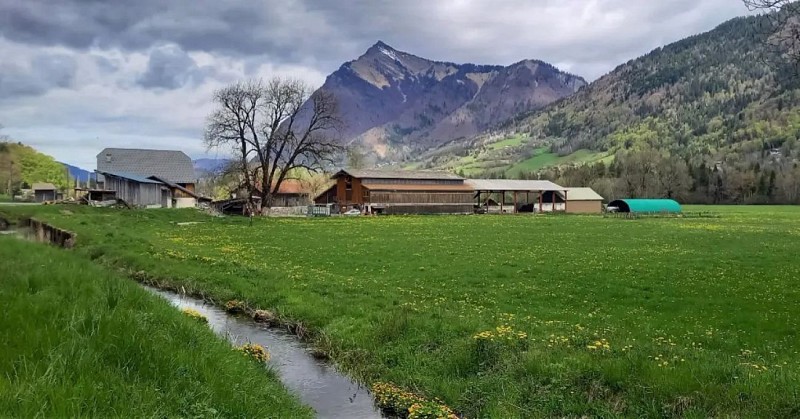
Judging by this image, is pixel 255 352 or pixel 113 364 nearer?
pixel 113 364

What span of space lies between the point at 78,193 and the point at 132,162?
1022 cm

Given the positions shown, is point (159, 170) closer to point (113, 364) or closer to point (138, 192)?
point (138, 192)

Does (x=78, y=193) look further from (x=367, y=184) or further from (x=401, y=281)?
(x=401, y=281)

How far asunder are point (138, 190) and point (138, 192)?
286 millimetres

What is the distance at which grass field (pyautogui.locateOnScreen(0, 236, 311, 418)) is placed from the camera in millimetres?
5750

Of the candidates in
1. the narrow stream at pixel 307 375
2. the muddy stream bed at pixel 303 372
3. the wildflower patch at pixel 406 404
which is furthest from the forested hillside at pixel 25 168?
the wildflower patch at pixel 406 404

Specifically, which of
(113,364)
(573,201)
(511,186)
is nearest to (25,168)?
(511,186)

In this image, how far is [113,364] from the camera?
7094 mm

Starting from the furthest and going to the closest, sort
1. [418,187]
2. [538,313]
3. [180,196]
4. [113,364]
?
[418,187]
[180,196]
[538,313]
[113,364]

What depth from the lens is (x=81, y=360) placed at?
6664mm

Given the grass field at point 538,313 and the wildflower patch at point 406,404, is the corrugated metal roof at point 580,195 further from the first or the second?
the wildflower patch at point 406,404

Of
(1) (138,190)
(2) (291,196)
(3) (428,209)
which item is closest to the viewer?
(1) (138,190)

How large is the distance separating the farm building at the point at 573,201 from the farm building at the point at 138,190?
75.8 metres

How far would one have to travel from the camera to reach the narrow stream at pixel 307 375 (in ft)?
35.7
